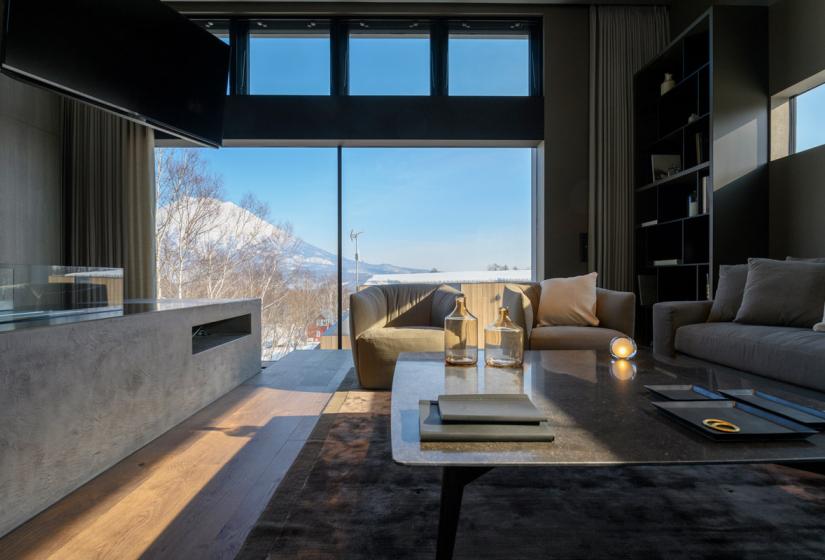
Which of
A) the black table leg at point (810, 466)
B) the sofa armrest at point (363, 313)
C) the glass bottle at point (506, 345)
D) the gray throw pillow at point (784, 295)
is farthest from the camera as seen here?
the sofa armrest at point (363, 313)

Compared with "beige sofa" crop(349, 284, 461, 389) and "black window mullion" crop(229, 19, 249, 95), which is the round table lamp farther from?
"black window mullion" crop(229, 19, 249, 95)

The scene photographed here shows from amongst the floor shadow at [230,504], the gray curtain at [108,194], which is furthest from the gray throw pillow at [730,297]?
the gray curtain at [108,194]

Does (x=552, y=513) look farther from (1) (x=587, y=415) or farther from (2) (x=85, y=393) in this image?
(2) (x=85, y=393)

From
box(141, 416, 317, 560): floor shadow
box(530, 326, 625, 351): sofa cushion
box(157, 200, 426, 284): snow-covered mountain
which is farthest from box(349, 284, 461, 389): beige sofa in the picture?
box(157, 200, 426, 284): snow-covered mountain

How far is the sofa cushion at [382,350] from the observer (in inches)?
119

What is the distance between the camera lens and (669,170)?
4449mm

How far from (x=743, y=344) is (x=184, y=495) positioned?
2.63 meters

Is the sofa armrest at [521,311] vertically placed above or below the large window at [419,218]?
below

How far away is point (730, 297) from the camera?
2.96 m

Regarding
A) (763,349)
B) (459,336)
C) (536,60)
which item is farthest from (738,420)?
(536,60)

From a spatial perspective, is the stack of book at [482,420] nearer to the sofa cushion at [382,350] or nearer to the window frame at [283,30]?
the sofa cushion at [382,350]

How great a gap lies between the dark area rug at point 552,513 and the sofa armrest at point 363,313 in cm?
128

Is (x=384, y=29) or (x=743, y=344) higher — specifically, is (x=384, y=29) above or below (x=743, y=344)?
above

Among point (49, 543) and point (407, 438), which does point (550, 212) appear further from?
point (49, 543)
